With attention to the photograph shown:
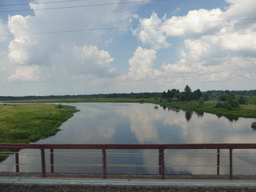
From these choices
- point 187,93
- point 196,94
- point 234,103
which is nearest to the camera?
point 234,103

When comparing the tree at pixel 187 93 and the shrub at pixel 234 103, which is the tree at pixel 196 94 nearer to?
the tree at pixel 187 93

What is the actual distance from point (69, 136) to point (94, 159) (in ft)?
40.7

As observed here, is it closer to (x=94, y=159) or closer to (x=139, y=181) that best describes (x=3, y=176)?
(x=139, y=181)

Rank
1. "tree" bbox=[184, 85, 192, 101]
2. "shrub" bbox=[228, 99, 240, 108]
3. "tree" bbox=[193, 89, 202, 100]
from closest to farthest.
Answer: "shrub" bbox=[228, 99, 240, 108]
"tree" bbox=[184, 85, 192, 101]
"tree" bbox=[193, 89, 202, 100]

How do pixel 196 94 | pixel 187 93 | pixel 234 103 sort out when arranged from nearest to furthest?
pixel 234 103
pixel 187 93
pixel 196 94

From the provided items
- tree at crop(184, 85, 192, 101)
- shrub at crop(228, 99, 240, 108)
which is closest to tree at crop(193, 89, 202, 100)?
tree at crop(184, 85, 192, 101)

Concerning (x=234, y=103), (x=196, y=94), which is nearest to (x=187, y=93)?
(x=196, y=94)

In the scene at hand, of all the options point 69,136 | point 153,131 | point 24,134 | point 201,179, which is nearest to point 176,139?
point 153,131

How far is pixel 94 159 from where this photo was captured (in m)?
20.0

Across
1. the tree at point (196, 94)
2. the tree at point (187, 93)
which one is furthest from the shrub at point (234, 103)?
the tree at point (196, 94)

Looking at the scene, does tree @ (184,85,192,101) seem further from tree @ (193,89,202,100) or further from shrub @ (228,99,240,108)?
shrub @ (228,99,240,108)

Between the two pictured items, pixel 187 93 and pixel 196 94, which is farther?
pixel 196 94

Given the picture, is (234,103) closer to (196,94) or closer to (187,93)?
(187,93)

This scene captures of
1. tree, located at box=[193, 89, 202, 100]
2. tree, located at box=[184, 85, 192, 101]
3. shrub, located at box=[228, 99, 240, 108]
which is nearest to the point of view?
shrub, located at box=[228, 99, 240, 108]
